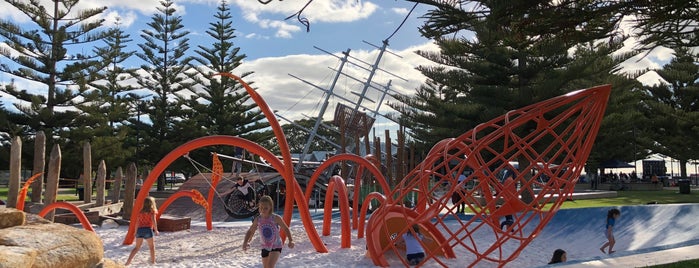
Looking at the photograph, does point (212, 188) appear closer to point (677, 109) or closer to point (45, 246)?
point (45, 246)

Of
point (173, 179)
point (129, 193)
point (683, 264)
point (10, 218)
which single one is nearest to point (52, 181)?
point (129, 193)

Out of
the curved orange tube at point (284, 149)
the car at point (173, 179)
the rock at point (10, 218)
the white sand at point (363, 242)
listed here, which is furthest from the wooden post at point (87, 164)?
the car at point (173, 179)

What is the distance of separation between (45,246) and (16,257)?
0.62 meters

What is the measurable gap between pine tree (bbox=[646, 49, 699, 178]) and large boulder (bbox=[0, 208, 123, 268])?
28.0 meters

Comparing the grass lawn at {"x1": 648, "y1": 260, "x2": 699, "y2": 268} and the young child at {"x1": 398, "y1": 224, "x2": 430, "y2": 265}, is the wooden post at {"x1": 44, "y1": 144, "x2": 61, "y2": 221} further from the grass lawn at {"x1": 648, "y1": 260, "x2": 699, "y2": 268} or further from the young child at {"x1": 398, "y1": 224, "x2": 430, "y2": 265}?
the grass lawn at {"x1": 648, "y1": 260, "x2": 699, "y2": 268}

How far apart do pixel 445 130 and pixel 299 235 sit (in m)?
11.2

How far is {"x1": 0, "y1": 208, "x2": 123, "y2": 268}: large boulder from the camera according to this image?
410cm

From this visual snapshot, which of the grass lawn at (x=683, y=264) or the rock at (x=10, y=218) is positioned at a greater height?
the rock at (x=10, y=218)

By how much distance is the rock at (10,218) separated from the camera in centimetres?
518

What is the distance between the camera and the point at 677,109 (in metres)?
29.4

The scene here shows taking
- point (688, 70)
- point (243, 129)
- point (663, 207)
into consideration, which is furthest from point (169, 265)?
point (688, 70)

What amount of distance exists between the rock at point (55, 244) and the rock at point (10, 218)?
0.24m

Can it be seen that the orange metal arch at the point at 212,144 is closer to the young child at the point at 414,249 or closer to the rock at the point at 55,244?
the young child at the point at 414,249

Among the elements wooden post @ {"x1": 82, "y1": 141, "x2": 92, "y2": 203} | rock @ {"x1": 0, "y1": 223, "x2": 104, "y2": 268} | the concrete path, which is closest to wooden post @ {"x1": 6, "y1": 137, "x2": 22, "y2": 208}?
wooden post @ {"x1": 82, "y1": 141, "x2": 92, "y2": 203}
